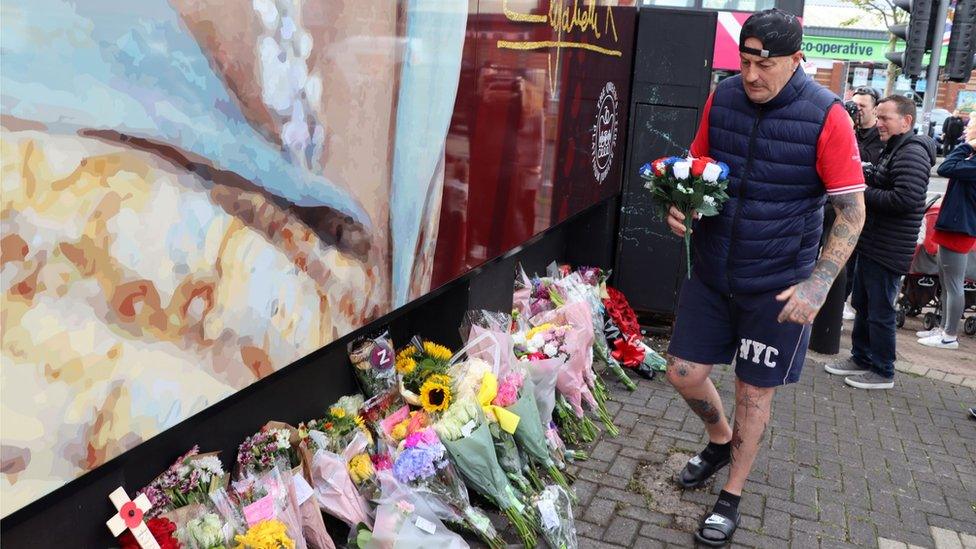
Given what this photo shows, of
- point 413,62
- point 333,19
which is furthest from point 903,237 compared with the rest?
point 333,19

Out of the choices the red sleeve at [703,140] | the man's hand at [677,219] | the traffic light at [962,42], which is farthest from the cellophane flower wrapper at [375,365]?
the traffic light at [962,42]

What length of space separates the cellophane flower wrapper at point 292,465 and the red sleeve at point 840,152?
227 cm

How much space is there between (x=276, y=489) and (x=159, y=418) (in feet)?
2.33

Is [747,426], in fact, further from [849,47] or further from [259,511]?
[849,47]

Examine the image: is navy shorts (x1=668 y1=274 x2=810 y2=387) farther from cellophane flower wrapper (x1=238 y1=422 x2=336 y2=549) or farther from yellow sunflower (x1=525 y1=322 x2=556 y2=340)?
cellophane flower wrapper (x1=238 y1=422 x2=336 y2=549)

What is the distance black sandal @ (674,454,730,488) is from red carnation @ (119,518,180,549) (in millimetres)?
2409

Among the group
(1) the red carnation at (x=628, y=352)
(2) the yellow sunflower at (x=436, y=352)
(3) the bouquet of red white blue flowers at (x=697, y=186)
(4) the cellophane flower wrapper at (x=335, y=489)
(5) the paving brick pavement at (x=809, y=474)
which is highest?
(3) the bouquet of red white blue flowers at (x=697, y=186)

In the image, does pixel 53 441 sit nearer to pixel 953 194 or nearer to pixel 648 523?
pixel 648 523

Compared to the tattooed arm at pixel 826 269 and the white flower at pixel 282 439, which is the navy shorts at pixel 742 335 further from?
the white flower at pixel 282 439

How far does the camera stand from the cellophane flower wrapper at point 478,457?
319cm

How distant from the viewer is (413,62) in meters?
3.03

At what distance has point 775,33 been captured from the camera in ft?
9.87

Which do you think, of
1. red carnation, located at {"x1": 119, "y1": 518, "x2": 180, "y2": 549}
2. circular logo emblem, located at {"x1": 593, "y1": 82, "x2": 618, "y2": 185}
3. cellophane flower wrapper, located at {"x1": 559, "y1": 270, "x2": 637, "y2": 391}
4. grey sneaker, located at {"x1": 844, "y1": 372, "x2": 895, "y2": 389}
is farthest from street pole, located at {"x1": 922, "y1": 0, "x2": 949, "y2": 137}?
red carnation, located at {"x1": 119, "y1": 518, "x2": 180, "y2": 549}

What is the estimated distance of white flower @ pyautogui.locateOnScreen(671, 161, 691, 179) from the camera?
10.6ft
